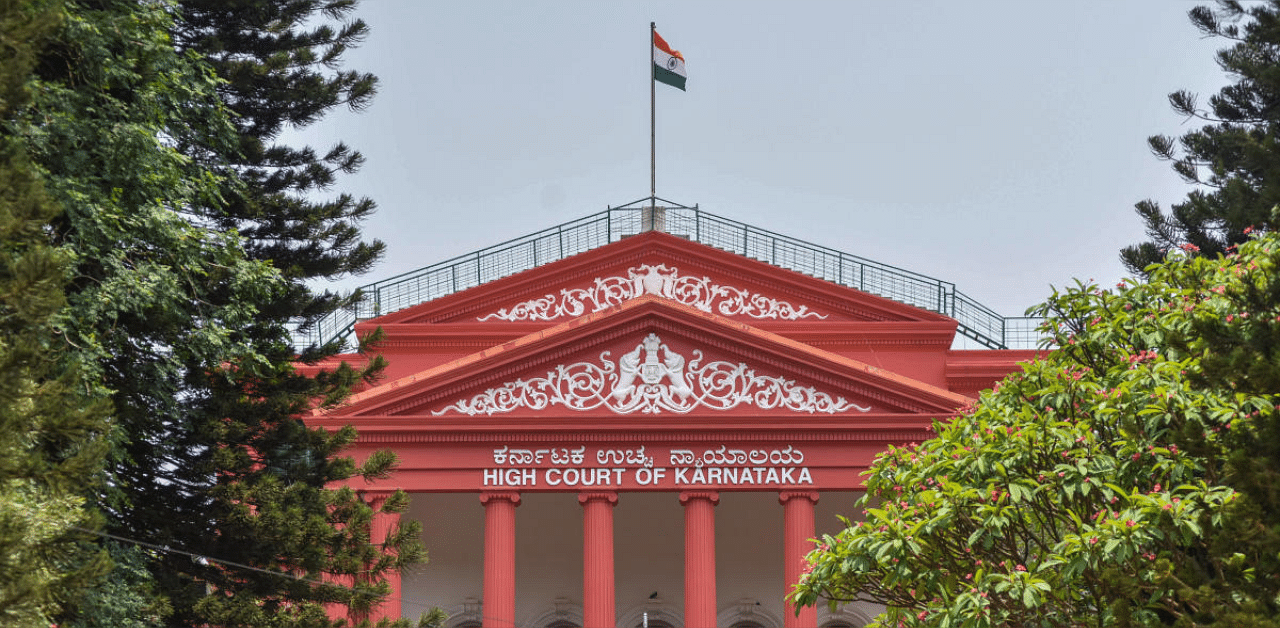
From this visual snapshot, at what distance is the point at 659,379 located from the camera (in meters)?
24.2

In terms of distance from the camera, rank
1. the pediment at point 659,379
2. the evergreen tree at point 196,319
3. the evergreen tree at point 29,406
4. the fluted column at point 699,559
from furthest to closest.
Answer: the pediment at point 659,379 → the fluted column at point 699,559 → the evergreen tree at point 196,319 → the evergreen tree at point 29,406

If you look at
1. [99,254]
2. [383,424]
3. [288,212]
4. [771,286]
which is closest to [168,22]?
[99,254]

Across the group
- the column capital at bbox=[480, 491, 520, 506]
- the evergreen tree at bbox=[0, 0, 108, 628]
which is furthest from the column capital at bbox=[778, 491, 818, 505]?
the evergreen tree at bbox=[0, 0, 108, 628]

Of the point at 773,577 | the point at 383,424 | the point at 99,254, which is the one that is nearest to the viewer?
the point at 99,254

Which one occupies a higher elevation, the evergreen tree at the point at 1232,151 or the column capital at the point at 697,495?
the evergreen tree at the point at 1232,151

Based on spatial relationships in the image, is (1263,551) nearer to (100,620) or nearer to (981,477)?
(981,477)

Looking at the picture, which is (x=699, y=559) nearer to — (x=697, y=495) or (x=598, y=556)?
(x=697, y=495)

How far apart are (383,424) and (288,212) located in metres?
3.68

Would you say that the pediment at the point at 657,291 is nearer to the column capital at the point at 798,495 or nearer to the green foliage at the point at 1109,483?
the column capital at the point at 798,495

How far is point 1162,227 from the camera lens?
24.6 meters

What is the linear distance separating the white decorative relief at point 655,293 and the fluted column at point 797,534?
3.91m

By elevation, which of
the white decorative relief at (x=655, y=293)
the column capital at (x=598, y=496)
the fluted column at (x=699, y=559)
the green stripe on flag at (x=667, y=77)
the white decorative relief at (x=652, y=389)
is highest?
the green stripe on flag at (x=667, y=77)

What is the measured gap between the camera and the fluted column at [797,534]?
23.6m

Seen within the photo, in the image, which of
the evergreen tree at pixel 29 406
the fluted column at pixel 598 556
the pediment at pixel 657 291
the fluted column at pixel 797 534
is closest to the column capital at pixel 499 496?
the fluted column at pixel 598 556
